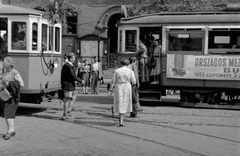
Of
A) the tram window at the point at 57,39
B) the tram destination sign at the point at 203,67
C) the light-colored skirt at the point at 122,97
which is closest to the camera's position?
the light-colored skirt at the point at 122,97

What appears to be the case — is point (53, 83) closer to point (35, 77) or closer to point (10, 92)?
point (35, 77)

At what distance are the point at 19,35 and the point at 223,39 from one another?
7336mm

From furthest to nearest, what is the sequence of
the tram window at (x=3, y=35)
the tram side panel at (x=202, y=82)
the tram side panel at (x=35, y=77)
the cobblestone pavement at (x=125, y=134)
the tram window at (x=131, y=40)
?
the tram window at (x=131, y=40) → the tram side panel at (x=202, y=82) → the tram window at (x=3, y=35) → the tram side panel at (x=35, y=77) → the cobblestone pavement at (x=125, y=134)

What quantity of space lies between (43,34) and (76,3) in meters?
23.6

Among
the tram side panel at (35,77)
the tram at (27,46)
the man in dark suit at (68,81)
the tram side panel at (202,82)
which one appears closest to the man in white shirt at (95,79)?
the tram side panel at (202,82)

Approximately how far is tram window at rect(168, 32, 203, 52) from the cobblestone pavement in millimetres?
2362

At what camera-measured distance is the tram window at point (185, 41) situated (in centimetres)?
1373

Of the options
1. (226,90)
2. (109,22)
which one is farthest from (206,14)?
(109,22)

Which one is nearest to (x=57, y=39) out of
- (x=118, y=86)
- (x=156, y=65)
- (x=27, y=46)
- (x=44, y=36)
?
(x=44, y=36)

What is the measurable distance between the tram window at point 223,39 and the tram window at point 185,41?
1.34 feet

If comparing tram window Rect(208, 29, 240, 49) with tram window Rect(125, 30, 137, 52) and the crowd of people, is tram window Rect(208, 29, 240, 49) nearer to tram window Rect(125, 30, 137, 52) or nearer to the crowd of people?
tram window Rect(125, 30, 137, 52)

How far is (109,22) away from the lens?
115 feet

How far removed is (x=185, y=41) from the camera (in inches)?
546

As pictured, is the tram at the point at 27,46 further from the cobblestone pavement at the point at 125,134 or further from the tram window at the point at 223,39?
the tram window at the point at 223,39
